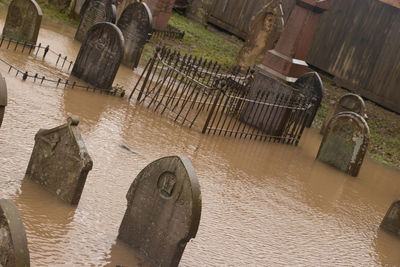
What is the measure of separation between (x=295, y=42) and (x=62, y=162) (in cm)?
867

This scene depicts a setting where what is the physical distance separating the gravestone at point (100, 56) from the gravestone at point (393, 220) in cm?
540

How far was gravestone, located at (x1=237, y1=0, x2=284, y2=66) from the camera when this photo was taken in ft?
59.1

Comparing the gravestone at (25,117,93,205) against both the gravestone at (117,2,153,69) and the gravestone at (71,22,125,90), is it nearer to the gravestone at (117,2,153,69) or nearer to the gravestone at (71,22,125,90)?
the gravestone at (71,22,125,90)

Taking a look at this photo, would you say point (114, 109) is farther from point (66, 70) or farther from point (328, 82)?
point (328, 82)

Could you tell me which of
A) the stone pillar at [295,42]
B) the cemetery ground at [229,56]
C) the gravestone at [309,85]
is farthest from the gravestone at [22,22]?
the gravestone at [309,85]

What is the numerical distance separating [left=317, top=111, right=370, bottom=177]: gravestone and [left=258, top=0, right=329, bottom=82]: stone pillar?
2092 millimetres

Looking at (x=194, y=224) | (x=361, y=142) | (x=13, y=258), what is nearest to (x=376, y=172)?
(x=361, y=142)

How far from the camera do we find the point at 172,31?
69.4ft

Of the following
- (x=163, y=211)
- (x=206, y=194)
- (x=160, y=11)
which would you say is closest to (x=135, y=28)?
(x=160, y=11)

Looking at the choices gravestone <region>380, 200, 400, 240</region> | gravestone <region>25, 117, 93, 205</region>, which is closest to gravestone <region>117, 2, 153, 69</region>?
gravestone <region>380, 200, 400, 240</region>

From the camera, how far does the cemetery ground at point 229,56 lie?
17109 millimetres

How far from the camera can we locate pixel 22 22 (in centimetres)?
1336

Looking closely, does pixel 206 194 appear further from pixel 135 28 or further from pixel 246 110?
pixel 135 28

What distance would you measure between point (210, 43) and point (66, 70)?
10.5 metres
